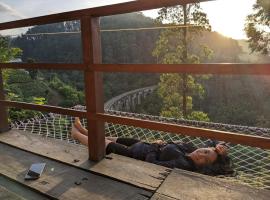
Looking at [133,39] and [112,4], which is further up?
[133,39]

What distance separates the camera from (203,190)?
1543 millimetres

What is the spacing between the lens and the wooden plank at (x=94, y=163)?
→ 171cm

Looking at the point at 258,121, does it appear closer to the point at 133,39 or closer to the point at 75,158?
the point at 133,39

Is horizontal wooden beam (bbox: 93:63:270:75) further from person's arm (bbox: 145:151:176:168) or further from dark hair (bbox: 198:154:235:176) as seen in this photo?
dark hair (bbox: 198:154:235:176)

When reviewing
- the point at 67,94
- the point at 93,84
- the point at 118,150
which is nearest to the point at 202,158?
the point at 118,150

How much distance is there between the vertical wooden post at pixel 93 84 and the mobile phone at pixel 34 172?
32 cm

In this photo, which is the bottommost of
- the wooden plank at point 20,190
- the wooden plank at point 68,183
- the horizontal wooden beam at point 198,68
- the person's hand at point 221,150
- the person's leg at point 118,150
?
the person's hand at point 221,150

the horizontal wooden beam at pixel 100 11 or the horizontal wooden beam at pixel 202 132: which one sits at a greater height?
the horizontal wooden beam at pixel 100 11

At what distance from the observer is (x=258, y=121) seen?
2195cm

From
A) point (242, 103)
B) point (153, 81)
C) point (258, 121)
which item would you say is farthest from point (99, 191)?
point (153, 81)

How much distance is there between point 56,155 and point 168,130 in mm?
903

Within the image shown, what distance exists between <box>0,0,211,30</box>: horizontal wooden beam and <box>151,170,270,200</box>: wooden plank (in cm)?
92

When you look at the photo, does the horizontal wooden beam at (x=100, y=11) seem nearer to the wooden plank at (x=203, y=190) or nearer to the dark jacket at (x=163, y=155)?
the wooden plank at (x=203, y=190)

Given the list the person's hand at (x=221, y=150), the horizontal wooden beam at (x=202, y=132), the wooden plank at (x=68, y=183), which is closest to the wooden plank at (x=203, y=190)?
the wooden plank at (x=68, y=183)
